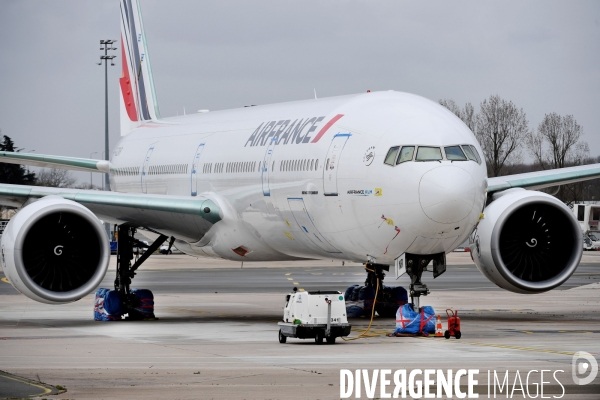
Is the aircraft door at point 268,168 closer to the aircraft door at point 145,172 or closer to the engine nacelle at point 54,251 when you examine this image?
the engine nacelle at point 54,251

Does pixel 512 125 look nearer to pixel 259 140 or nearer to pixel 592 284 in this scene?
pixel 592 284

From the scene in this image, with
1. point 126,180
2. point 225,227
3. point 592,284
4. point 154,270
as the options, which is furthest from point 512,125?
point 225,227

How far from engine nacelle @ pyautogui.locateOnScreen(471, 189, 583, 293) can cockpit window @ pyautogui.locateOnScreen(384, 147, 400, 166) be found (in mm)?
3842

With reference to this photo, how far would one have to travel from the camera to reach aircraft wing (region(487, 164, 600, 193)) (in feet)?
79.5

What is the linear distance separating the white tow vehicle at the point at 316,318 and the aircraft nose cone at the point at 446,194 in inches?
88.5

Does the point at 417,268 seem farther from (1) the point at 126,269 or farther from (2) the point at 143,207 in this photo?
(1) the point at 126,269

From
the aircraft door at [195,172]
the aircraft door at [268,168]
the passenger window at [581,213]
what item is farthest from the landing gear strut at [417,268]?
the passenger window at [581,213]

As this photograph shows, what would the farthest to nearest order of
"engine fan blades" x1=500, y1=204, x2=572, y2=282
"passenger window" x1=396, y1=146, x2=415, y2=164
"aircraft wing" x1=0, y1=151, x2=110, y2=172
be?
"aircraft wing" x1=0, y1=151, x2=110, y2=172 → "engine fan blades" x1=500, y1=204, x2=572, y2=282 → "passenger window" x1=396, y1=146, x2=415, y2=164

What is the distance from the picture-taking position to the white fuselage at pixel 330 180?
18.7m

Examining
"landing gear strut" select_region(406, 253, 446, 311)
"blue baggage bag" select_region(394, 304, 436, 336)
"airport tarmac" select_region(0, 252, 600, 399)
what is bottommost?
"airport tarmac" select_region(0, 252, 600, 399)

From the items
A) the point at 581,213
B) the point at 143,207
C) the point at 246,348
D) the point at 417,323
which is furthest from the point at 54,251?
the point at 581,213

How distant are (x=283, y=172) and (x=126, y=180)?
33.0 feet

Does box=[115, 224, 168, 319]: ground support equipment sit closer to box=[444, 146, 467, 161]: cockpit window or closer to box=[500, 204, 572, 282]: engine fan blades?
box=[500, 204, 572, 282]: engine fan blades

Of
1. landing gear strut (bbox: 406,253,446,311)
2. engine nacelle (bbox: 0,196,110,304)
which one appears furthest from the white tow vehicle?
engine nacelle (bbox: 0,196,110,304)
